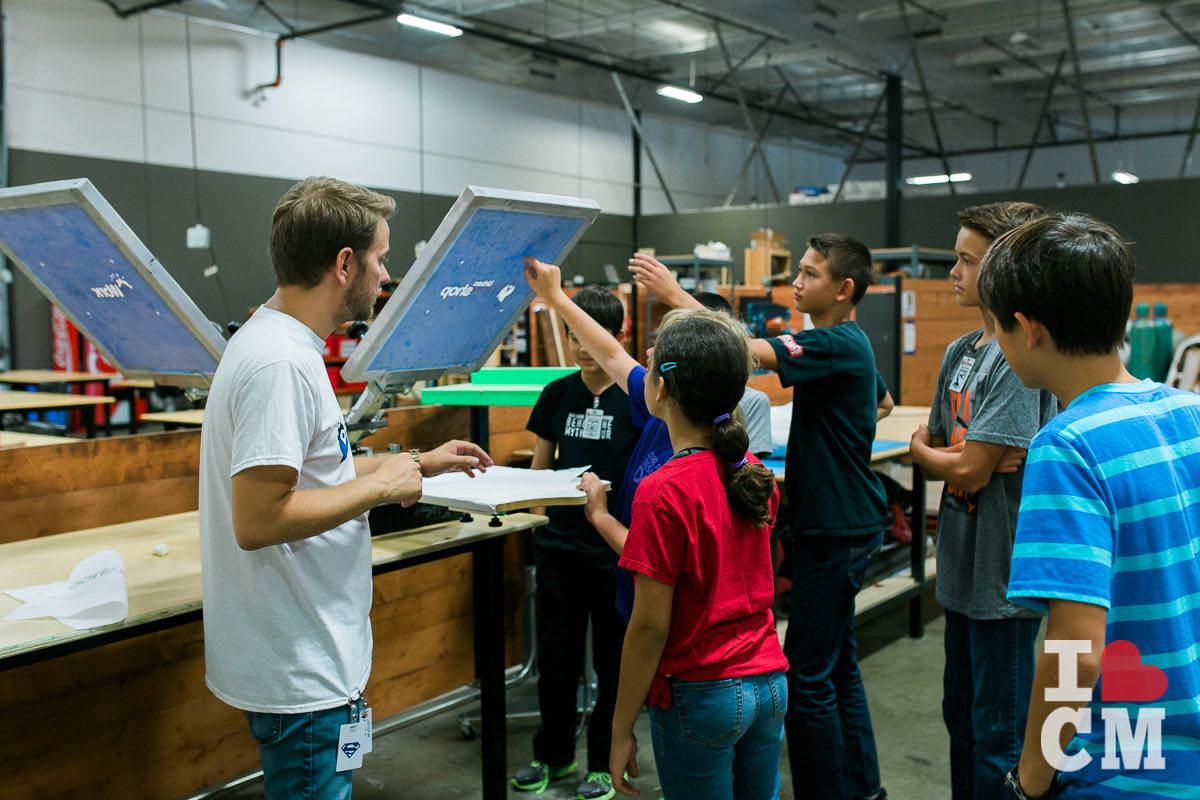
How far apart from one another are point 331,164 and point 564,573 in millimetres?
8724

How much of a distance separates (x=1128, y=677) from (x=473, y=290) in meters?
1.42

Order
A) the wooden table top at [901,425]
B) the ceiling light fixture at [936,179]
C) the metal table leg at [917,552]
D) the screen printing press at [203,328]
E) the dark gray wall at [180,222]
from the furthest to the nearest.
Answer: the ceiling light fixture at [936,179], the dark gray wall at [180,222], the metal table leg at [917,552], the wooden table top at [901,425], the screen printing press at [203,328]

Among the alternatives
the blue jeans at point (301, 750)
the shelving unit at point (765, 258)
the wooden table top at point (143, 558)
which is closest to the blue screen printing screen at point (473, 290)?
the wooden table top at point (143, 558)

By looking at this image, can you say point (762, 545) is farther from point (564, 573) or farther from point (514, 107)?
point (514, 107)

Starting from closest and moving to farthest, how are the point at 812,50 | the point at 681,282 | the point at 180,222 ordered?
the point at 681,282
the point at 180,222
the point at 812,50

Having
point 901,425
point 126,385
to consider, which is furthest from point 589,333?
point 126,385

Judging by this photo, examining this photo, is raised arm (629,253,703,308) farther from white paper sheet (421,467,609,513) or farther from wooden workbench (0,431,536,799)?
wooden workbench (0,431,536,799)

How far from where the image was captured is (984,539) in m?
2.04

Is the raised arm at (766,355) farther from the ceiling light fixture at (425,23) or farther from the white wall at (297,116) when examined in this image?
the white wall at (297,116)

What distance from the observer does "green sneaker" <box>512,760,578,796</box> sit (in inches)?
110

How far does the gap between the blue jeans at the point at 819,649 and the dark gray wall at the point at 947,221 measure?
5.77 meters

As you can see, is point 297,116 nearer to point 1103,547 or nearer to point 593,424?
point 593,424

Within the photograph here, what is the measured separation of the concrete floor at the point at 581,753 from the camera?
2.84 meters

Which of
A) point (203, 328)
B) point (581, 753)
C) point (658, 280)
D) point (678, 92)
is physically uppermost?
point (678, 92)
